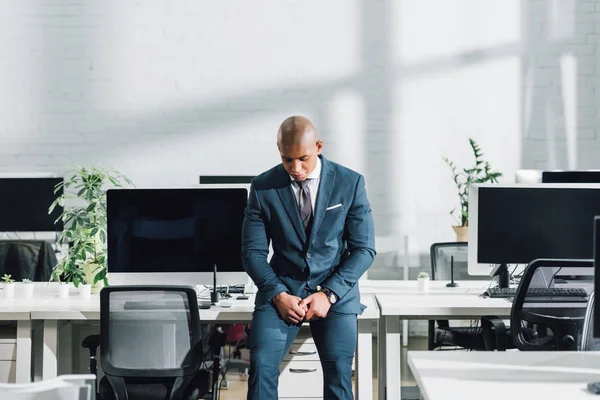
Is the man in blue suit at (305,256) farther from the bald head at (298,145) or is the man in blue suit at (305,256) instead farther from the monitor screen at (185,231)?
the monitor screen at (185,231)

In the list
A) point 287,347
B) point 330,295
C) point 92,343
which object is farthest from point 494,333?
point 92,343

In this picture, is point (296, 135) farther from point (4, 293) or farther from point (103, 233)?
point (4, 293)

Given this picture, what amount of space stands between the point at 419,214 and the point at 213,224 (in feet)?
9.38

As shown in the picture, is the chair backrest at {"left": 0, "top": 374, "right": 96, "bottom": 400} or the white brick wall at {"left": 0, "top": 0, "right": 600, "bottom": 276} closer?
the chair backrest at {"left": 0, "top": 374, "right": 96, "bottom": 400}

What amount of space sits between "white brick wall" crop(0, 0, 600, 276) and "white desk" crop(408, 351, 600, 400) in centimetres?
381

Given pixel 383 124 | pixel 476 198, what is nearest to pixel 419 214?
pixel 383 124

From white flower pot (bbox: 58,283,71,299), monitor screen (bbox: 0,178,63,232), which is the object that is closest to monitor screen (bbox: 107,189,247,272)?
white flower pot (bbox: 58,283,71,299)

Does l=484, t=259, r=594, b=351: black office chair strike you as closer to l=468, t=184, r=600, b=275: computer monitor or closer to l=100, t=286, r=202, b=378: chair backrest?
l=468, t=184, r=600, b=275: computer monitor

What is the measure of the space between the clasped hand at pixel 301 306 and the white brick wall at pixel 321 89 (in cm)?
305

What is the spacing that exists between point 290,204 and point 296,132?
0.95ft

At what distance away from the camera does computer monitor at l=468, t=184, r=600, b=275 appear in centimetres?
334

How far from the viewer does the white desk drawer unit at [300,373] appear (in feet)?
10.4

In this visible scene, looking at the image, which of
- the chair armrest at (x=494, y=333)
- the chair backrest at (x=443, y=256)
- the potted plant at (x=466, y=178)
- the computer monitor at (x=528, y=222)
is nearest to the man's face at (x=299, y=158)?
the computer monitor at (x=528, y=222)

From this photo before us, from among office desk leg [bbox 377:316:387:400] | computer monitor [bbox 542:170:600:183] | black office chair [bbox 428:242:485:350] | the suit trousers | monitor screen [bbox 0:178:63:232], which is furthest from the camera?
monitor screen [bbox 0:178:63:232]
